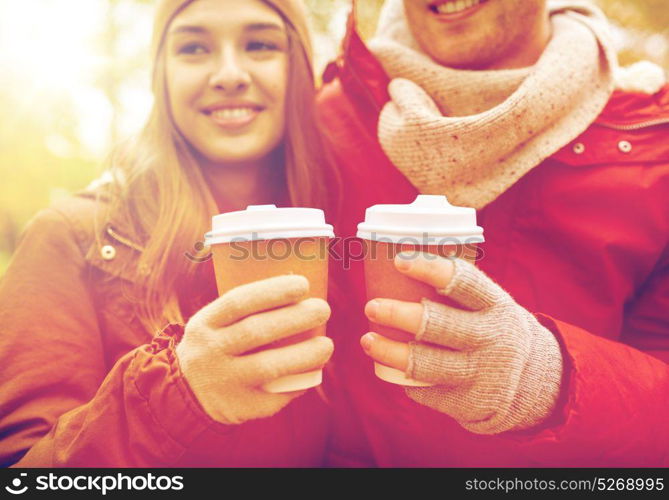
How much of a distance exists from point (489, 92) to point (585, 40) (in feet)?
1.19

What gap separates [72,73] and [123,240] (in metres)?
2.78

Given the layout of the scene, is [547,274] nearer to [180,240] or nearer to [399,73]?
[399,73]

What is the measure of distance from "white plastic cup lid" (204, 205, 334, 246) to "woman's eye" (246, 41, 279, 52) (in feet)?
2.85

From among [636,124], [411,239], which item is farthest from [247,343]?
[636,124]

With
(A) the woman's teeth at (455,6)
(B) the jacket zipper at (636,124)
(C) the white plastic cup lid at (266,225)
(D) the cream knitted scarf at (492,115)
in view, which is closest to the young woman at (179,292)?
(C) the white plastic cup lid at (266,225)

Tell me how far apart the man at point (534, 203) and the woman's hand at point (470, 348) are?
19mm

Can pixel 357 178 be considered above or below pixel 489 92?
below

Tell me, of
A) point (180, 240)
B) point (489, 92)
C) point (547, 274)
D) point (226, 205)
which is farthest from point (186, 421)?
point (489, 92)

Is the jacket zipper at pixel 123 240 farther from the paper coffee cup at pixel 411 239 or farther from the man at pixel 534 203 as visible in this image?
the paper coffee cup at pixel 411 239

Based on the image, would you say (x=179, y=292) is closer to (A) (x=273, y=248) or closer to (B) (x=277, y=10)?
(A) (x=273, y=248)

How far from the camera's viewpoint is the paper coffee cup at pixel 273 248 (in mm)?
1034

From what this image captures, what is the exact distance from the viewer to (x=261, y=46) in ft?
5.52

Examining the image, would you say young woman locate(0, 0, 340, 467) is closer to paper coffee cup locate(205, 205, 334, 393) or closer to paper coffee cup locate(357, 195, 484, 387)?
paper coffee cup locate(205, 205, 334, 393)
